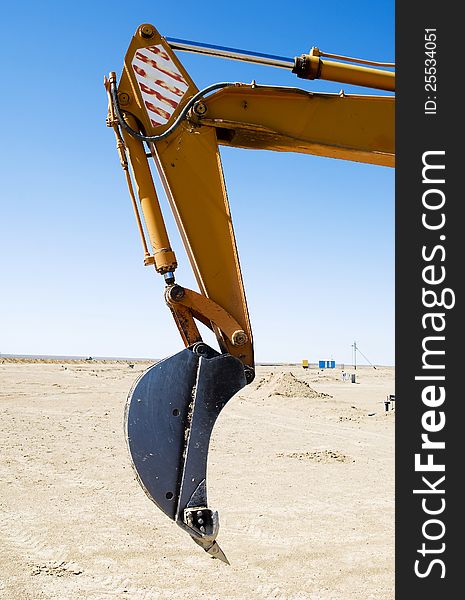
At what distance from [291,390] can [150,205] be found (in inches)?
797

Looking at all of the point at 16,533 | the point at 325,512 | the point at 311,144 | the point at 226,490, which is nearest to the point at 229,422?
the point at 226,490

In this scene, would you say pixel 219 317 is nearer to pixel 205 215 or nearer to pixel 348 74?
pixel 205 215

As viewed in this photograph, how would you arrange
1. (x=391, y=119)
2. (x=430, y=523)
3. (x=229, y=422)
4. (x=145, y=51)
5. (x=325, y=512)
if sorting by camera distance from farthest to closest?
(x=229, y=422) → (x=325, y=512) → (x=391, y=119) → (x=145, y=51) → (x=430, y=523)

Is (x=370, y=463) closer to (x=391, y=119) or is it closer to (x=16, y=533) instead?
(x=16, y=533)

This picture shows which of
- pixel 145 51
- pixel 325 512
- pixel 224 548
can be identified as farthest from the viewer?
pixel 325 512

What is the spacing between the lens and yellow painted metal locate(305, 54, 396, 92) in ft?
13.8

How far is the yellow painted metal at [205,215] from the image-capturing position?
405 centimetres

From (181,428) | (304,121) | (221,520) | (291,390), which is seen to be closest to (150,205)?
(304,121)

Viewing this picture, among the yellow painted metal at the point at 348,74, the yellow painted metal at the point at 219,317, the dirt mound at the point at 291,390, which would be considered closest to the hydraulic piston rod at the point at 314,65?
the yellow painted metal at the point at 348,74

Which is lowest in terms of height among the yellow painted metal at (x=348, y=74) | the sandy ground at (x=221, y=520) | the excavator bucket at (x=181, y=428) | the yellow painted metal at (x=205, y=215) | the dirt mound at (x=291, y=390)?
the sandy ground at (x=221, y=520)

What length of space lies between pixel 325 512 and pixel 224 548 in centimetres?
187

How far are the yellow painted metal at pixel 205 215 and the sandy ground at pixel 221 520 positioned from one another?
323cm

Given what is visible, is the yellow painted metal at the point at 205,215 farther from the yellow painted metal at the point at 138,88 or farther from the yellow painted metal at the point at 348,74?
the yellow painted metal at the point at 348,74

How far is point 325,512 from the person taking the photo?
845cm
